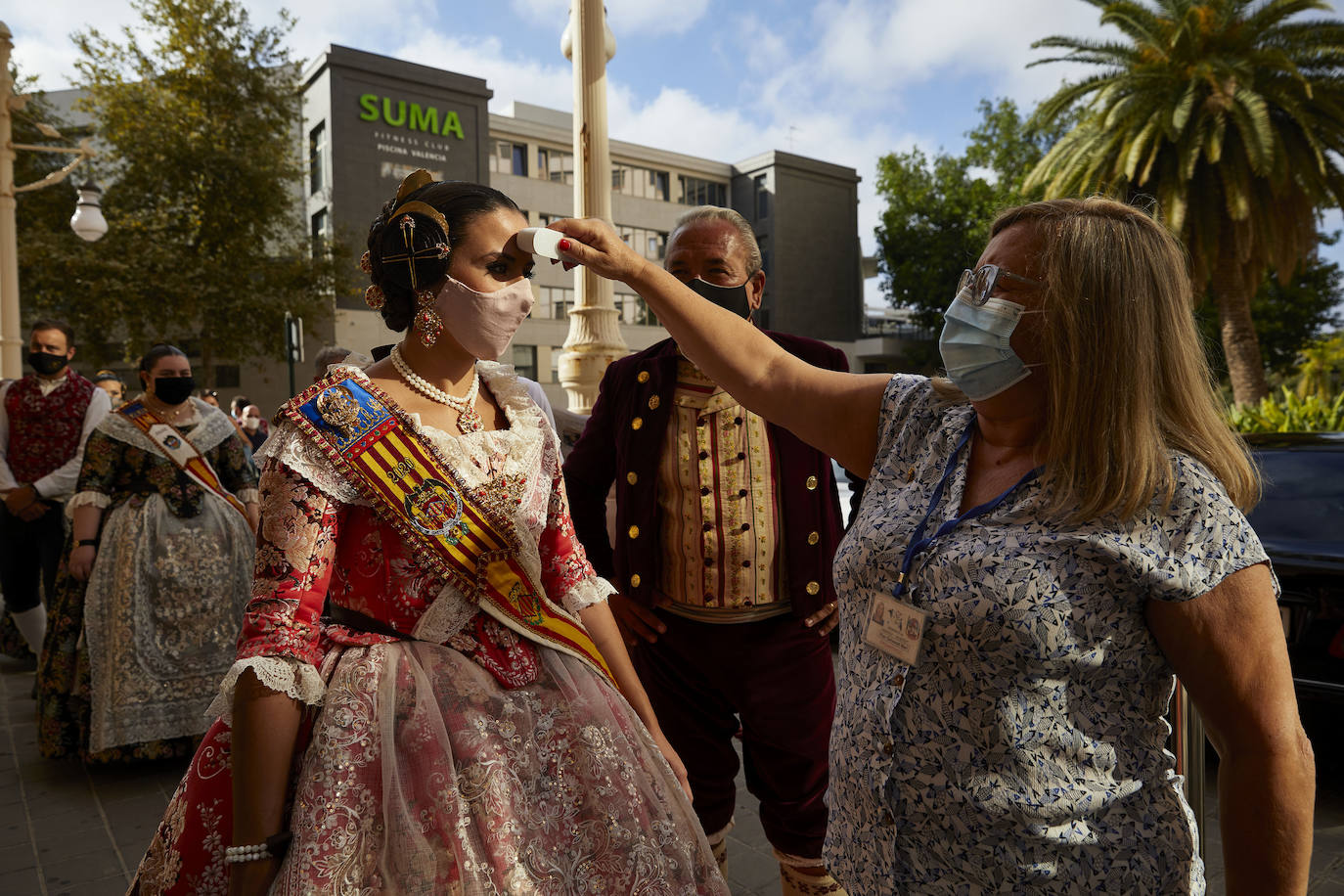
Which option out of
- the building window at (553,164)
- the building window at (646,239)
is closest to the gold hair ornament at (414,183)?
the building window at (553,164)

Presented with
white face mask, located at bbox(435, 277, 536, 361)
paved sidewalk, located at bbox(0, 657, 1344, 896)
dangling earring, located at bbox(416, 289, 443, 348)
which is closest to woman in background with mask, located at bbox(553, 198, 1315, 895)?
white face mask, located at bbox(435, 277, 536, 361)

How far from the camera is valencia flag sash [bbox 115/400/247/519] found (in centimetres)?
471

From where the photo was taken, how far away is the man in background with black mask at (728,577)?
2.73 m

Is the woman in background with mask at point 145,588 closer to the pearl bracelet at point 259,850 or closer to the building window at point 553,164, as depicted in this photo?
the pearl bracelet at point 259,850

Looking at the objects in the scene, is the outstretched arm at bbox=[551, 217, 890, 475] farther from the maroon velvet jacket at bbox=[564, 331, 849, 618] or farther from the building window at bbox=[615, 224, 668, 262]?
the building window at bbox=[615, 224, 668, 262]

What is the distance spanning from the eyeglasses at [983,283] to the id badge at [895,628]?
1.85ft

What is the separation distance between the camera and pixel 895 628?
1.59 meters

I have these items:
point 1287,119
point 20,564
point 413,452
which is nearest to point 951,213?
point 1287,119

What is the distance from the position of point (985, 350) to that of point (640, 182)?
4161cm

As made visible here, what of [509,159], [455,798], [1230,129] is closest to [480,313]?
[455,798]

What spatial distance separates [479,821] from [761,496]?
57.8 inches

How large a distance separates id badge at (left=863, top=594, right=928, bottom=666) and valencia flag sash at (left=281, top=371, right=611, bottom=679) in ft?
2.00

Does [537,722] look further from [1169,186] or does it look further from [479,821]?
[1169,186]

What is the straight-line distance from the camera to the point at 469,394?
1980 mm
